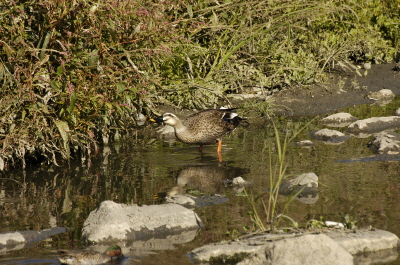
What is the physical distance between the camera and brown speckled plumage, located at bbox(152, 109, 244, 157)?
8.62 m

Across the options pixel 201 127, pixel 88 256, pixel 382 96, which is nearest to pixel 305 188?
pixel 88 256

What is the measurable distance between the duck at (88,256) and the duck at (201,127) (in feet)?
12.9

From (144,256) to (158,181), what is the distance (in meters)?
2.34

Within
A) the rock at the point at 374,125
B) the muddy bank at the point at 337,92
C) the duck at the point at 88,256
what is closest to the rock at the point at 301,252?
A: the duck at the point at 88,256

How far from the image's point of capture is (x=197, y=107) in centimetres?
1051

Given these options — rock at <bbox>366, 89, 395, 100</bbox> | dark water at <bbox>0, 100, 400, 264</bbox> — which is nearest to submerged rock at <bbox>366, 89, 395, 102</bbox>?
rock at <bbox>366, 89, 395, 100</bbox>

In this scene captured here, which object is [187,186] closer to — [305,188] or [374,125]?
[305,188]

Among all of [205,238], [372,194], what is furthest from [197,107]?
[205,238]

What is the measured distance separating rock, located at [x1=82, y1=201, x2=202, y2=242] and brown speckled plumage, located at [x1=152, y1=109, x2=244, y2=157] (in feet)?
10.6

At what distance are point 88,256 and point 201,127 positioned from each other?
426 centimetres

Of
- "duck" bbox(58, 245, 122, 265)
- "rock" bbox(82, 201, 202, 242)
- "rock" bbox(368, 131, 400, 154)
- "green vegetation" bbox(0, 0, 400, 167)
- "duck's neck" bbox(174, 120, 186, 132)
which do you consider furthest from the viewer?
"duck's neck" bbox(174, 120, 186, 132)

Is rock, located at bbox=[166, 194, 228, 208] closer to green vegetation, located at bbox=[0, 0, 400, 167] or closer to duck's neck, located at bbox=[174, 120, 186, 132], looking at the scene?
green vegetation, located at bbox=[0, 0, 400, 167]

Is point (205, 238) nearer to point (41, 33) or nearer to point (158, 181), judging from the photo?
point (158, 181)

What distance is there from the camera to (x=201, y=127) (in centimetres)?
863
